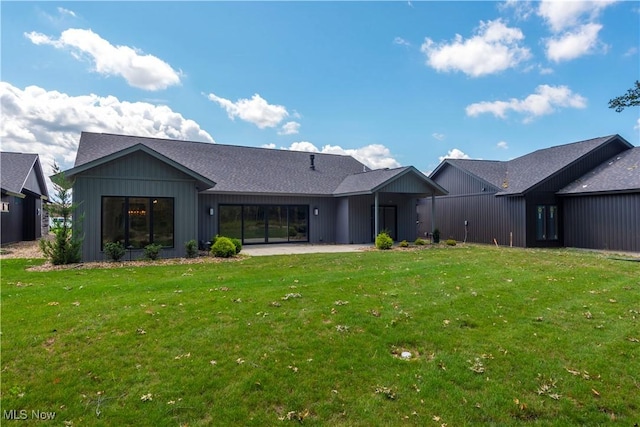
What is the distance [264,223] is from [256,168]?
3.46 metres

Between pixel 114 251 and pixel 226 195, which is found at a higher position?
pixel 226 195

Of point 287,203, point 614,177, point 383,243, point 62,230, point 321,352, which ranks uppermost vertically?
point 614,177

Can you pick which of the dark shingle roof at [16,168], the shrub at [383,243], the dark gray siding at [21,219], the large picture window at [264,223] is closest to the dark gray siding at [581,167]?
the shrub at [383,243]

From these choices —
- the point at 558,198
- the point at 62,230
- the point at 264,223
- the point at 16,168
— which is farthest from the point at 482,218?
the point at 16,168

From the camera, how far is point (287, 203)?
1803cm

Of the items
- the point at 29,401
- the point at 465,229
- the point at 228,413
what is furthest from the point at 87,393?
the point at 465,229

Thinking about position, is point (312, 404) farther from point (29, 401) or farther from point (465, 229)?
point (465, 229)

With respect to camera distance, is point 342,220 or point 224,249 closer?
point 224,249

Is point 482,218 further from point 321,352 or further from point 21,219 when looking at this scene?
point 21,219

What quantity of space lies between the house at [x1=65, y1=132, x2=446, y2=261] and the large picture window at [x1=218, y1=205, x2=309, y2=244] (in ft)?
0.16

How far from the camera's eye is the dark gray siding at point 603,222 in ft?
45.6

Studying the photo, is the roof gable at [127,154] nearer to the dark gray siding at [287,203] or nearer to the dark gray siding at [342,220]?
the dark gray siding at [287,203]

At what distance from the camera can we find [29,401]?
10.6 feet

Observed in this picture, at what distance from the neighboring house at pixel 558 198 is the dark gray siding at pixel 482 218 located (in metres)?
0.05
